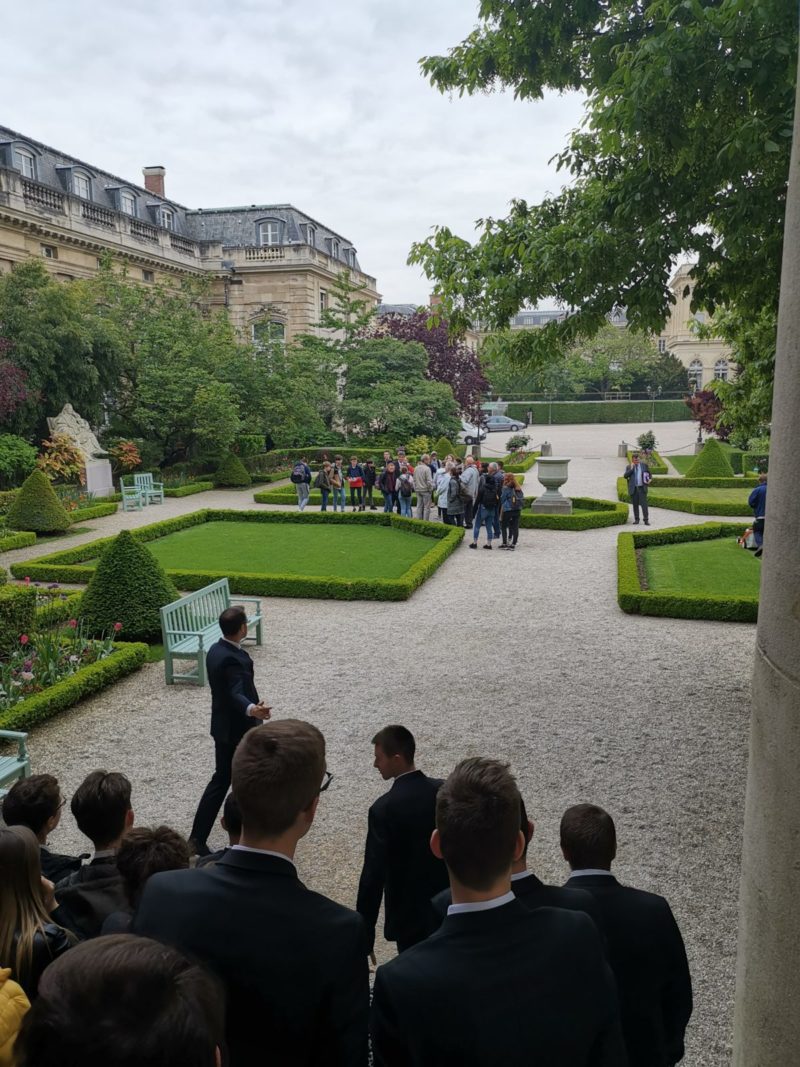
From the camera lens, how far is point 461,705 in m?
8.19

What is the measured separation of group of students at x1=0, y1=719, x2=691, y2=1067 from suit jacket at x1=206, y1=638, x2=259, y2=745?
110 inches

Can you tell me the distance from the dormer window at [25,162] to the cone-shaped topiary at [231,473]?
1389 centimetres

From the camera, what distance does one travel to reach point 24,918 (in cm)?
255

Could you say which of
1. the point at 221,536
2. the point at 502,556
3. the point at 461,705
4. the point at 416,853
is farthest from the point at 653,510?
the point at 416,853

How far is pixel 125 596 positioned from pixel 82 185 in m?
30.7

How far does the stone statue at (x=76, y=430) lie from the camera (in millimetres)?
24547

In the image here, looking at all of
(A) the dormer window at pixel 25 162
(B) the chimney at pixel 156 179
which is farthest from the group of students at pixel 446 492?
(B) the chimney at pixel 156 179

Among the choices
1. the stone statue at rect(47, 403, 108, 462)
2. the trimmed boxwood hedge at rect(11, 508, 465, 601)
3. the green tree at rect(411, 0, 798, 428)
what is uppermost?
the green tree at rect(411, 0, 798, 428)

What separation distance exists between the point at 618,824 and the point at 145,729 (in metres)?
4.41

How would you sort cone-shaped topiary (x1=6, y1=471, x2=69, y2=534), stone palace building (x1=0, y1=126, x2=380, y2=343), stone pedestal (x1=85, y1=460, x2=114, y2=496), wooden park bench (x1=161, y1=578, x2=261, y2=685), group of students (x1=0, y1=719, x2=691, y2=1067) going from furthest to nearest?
1. stone palace building (x1=0, y1=126, x2=380, y2=343)
2. stone pedestal (x1=85, y1=460, x2=114, y2=496)
3. cone-shaped topiary (x1=6, y1=471, x2=69, y2=534)
4. wooden park bench (x1=161, y1=578, x2=261, y2=685)
5. group of students (x1=0, y1=719, x2=691, y2=1067)

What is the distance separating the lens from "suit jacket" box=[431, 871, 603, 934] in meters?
2.43

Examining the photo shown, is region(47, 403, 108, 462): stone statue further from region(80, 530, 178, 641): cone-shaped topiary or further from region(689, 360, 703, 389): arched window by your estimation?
region(689, 360, 703, 389): arched window

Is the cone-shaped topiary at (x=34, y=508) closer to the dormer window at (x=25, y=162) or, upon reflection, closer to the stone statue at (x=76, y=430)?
the stone statue at (x=76, y=430)

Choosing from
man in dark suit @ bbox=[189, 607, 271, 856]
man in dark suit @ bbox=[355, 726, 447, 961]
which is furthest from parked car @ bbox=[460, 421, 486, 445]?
man in dark suit @ bbox=[355, 726, 447, 961]
